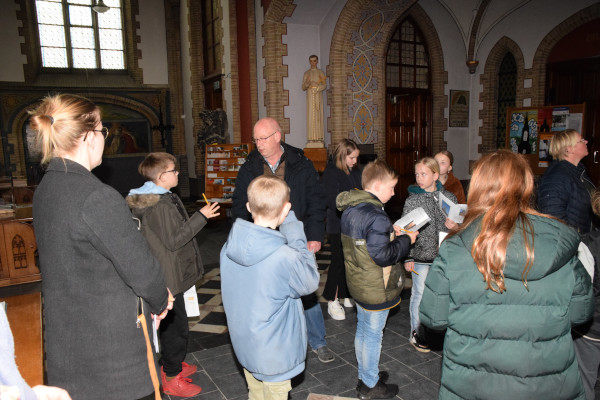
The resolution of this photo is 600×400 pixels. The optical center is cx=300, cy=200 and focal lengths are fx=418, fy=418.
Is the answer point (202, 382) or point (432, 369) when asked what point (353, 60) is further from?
point (202, 382)

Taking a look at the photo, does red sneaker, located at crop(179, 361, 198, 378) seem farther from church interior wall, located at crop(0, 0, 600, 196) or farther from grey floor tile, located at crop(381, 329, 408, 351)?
church interior wall, located at crop(0, 0, 600, 196)

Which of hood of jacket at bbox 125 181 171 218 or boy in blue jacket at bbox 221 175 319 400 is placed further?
hood of jacket at bbox 125 181 171 218

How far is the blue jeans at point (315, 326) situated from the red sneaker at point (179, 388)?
0.86 m

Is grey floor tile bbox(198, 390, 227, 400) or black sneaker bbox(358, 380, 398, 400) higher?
black sneaker bbox(358, 380, 398, 400)

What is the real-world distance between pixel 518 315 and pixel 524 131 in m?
7.97

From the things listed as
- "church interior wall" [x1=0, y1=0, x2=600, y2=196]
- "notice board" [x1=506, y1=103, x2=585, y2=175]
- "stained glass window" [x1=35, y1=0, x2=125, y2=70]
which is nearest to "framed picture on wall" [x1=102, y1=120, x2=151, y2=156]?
"church interior wall" [x1=0, y1=0, x2=600, y2=196]

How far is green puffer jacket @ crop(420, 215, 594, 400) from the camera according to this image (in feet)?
4.57

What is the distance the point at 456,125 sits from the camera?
10.5m

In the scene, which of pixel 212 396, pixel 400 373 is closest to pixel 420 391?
pixel 400 373

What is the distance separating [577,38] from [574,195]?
294 inches

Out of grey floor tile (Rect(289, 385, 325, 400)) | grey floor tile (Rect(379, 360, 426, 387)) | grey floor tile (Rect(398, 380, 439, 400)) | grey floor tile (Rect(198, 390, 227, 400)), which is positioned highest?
grey floor tile (Rect(398, 380, 439, 400))

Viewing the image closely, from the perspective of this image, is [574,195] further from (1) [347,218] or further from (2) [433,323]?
(2) [433,323]

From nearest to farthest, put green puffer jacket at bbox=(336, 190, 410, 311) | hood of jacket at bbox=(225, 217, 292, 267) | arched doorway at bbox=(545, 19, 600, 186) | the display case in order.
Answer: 1. hood of jacket at bbox=(225, 217, 292, 267)
2. green puffer jacket at bbox=(336, 190, 410, 311)
3. arched doorway at bbox=(545, 19, 600, 186)
4. the display case

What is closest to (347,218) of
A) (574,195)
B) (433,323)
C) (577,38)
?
(433,323)
